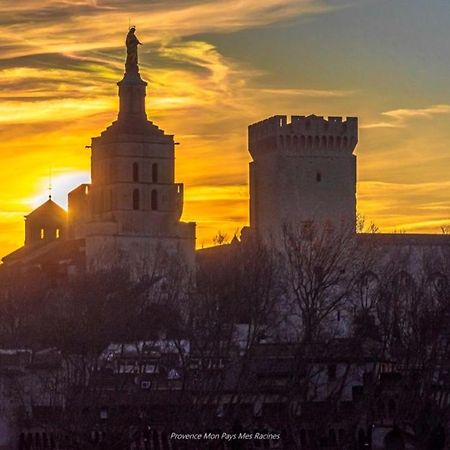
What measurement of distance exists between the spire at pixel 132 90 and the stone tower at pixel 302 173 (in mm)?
5725

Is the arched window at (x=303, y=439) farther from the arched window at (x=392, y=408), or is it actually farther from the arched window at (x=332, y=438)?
the arched window at (x=392, y=408)

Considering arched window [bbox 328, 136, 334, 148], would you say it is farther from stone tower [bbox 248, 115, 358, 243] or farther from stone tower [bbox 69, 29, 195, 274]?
stone tower [bbox 69, 29, 195, 274]

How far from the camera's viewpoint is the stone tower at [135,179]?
107m

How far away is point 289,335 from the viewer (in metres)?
85.6

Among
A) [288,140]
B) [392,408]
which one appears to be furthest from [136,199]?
[392,408]

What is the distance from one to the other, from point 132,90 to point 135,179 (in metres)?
4.27

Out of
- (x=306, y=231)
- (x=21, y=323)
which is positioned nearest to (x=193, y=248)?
(x=306, y=231)

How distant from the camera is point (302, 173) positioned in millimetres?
106625

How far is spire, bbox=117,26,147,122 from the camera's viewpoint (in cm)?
10969

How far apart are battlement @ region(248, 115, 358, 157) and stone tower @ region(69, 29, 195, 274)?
4810 mm

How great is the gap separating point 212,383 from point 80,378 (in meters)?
4.28

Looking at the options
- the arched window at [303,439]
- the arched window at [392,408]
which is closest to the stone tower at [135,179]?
the arched window at [392,408]

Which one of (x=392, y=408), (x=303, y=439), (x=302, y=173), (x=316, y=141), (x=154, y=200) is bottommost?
(x=303, y=439)

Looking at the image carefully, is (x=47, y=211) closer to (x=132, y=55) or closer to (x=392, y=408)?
(x=132, y=55)
